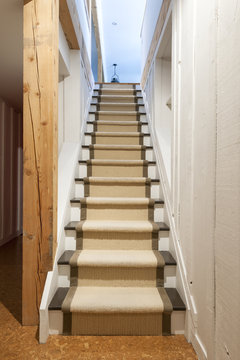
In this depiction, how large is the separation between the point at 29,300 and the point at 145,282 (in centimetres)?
76

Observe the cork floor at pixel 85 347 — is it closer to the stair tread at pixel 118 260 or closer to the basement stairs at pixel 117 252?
the basement stairs at pixel 117 252

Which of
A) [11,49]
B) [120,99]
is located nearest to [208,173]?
[11,49]

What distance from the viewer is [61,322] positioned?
1.50m


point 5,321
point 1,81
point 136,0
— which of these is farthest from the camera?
point 136,0

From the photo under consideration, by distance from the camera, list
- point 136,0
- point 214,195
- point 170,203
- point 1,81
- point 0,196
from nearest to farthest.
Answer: point 214,195 < point 170,203 < point 1,81 < point 0,196 < point 136,0

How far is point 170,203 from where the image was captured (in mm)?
2078

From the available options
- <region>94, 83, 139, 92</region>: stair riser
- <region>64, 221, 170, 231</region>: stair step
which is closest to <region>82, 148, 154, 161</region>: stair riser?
<region>64, 221, 170, 231</region>: stair step

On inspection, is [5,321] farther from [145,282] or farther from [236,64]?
[236,64]

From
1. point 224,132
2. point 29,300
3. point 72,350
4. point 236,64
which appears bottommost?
point 72,350

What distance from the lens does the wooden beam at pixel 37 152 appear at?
5.23ft

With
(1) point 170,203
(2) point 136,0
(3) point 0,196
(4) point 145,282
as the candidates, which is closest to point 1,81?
(3) point 0,196

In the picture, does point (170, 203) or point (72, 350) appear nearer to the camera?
point (72, 350)

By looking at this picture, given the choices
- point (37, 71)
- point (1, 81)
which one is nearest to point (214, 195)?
point (37, 71)

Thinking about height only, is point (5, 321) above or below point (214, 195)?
below
